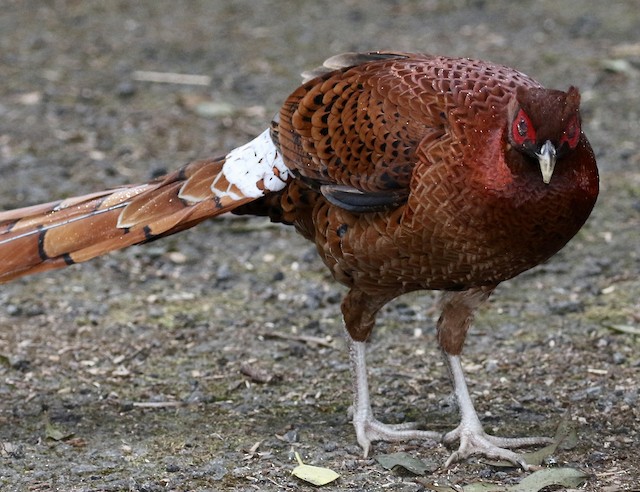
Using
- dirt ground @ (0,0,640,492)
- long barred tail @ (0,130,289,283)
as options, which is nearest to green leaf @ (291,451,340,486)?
dirt ground @ (0,0,640,492)

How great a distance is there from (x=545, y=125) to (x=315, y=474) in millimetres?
1652

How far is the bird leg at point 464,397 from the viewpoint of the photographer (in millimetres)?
4520

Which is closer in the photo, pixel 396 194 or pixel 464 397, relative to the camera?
pixel 396 194

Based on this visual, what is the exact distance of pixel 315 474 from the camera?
14.2 ft

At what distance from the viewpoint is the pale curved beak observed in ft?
12.6

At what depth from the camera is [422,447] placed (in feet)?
15.4

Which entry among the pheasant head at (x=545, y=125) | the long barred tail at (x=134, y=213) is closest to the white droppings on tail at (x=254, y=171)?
the long barred tail at (x=134, y=213)

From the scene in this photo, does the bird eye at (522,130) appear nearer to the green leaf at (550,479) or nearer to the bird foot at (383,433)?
the green leaf at (550,479)

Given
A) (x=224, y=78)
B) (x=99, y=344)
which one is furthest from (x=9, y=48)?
(x=99, y=344)

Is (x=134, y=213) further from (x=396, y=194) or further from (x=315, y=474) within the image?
(x=315, y=474)

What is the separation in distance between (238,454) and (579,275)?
8.48 ft

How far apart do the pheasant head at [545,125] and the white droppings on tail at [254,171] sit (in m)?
1.22

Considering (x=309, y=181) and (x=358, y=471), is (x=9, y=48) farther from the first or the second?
(x=358, y=471)

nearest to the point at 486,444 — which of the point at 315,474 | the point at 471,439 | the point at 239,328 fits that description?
the point at 471,439
